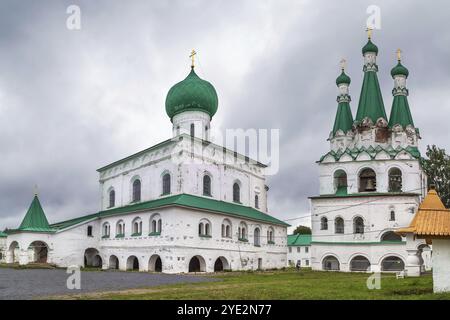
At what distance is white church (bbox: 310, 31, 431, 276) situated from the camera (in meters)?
34.1

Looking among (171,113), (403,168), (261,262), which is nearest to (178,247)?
(261,262)

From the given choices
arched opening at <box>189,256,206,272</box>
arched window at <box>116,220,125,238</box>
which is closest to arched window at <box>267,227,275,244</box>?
arched opening at <box>189,256,206,272</box>

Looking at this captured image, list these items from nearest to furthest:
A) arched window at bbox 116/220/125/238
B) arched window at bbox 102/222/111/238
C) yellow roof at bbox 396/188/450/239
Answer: yellow roof at bbox 396/188/450/239 < arched window at bbox 116/220/125/238 < arched window at bbox 102/222/111/238

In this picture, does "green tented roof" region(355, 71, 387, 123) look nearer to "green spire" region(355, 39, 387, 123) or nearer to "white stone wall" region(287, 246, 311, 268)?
"green spire" region(355, 39, 387, 123)

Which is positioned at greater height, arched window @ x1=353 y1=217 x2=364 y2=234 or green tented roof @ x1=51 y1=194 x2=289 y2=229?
green tented roof @ x1=51 y1=194 x2=289 y2=229

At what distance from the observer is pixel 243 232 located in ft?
117

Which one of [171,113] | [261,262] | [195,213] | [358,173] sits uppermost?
[171,113]

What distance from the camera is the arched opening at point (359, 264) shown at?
34484mm

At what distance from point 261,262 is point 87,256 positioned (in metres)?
14.0

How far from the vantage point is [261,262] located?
36625 millimetres

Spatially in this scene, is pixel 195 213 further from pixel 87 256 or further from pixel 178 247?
pixel 87 256

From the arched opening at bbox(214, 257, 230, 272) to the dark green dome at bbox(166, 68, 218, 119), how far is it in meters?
11.3

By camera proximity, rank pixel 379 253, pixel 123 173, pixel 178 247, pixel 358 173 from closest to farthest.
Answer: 1. pixel 178 247
2. pixel 379 253
3. pixel 358 173
4. pixel 123 173

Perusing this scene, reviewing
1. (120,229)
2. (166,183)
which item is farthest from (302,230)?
→ (166,183)
